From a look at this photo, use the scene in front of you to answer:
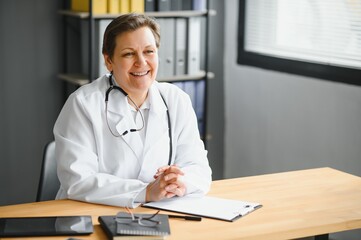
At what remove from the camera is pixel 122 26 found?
262cm

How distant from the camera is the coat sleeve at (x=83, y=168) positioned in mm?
2436

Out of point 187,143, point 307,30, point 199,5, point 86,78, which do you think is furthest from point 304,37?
point 187,143

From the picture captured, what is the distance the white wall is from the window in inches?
2.8

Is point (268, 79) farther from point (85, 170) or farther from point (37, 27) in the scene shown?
point (85, 170)

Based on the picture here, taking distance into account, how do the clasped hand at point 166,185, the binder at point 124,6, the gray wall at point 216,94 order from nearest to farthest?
the clasped hand at point 166,185
the binder at point 124,6
the gray wall at point 216,94

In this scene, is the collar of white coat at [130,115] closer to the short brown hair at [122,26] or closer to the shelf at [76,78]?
the short brown hair at [122,26]

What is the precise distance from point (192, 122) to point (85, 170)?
1.72ft

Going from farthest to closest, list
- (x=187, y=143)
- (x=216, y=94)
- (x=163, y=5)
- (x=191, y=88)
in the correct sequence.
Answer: (x=216, y=94) → (x=191, y=88) → (x=163, y=5) → (x=187, y=143)

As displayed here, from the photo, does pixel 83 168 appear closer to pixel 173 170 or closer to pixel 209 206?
pixel 173 170

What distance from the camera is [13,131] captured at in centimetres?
431

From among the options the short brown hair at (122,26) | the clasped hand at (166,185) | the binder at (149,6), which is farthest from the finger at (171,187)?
the binder at (149,6)

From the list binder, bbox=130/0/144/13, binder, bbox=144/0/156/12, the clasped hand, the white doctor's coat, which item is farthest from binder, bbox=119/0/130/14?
the clasped hand

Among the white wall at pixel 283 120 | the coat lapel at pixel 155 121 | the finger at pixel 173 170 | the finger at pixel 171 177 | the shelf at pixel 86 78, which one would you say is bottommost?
the white wall at pixel 283 120

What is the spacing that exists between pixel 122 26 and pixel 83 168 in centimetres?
55
